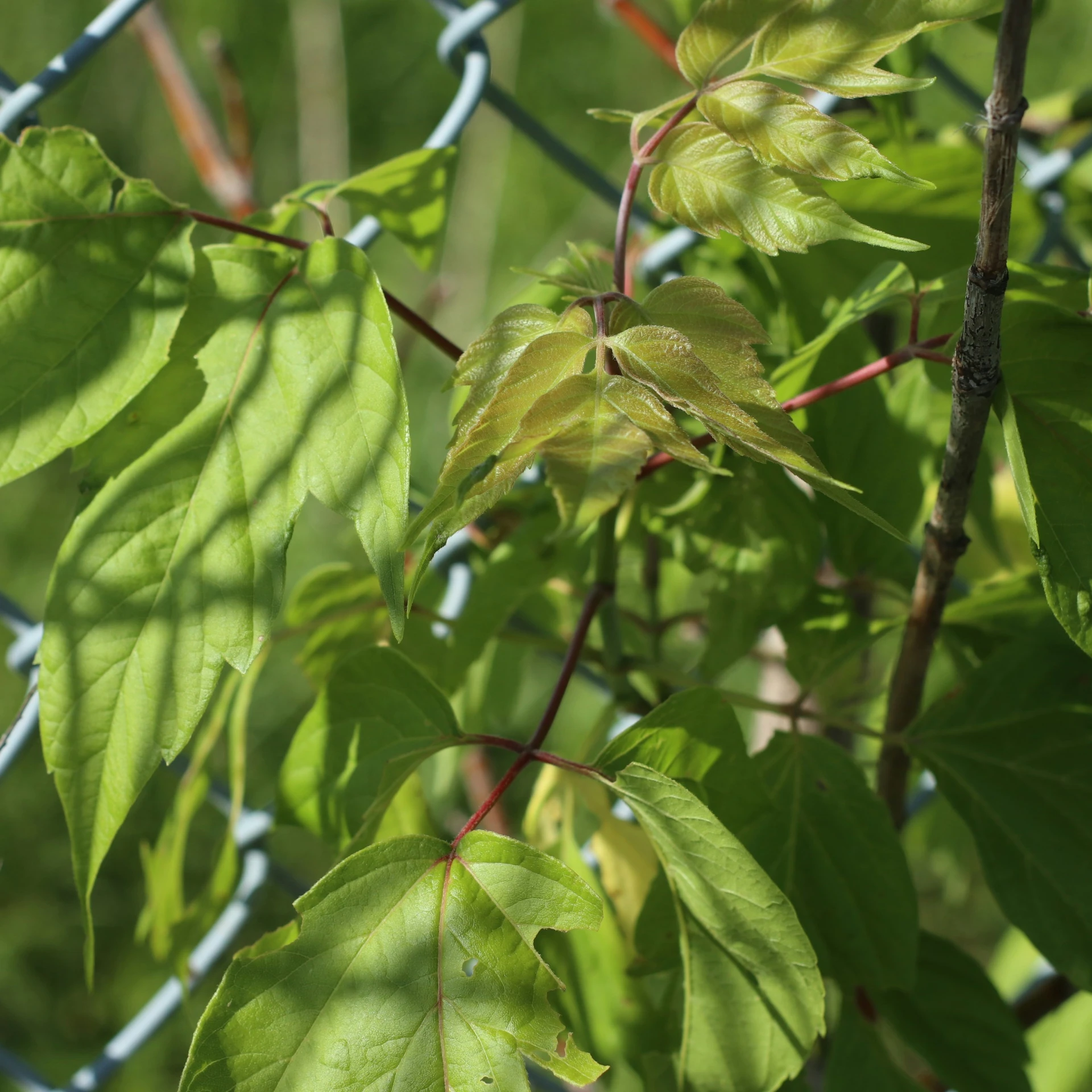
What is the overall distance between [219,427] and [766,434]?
21cm

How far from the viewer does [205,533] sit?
38 cm

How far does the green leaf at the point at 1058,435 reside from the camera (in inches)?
14.4

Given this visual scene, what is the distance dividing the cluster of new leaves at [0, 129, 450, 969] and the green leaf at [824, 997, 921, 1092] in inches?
12.8

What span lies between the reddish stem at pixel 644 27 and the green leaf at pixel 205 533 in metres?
0.43

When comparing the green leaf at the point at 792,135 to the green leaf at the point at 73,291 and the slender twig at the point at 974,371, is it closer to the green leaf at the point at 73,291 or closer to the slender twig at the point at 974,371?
the slender twig at the point at 974,371

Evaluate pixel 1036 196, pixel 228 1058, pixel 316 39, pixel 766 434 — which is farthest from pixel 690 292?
pixel 316 39

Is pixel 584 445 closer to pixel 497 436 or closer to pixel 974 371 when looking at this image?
pixel 497 436

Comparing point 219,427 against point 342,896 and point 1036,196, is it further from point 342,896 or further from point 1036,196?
point 1036,196

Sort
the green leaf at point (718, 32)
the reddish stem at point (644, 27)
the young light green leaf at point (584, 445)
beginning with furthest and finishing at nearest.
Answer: the reddish stem at point (644, 27), the green leaf at point (718, 32), the young light green leaf at point (584, 445)

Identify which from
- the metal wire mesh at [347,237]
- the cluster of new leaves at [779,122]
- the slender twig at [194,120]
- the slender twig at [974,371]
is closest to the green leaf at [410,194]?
the metal wire mesh at [347,237]

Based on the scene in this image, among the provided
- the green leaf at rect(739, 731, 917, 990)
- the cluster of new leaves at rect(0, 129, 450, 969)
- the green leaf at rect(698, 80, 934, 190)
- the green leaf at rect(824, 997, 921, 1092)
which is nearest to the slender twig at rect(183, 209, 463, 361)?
the cluster of new leaves at rect(0, 129, 450, 969)

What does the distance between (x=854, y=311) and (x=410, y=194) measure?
206 mm

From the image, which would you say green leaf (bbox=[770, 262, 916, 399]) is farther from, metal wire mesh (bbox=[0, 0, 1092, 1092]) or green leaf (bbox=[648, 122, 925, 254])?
metal wire mesh (bbox=[0, 0, 1092, 1092])

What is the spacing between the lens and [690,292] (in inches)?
13.8
